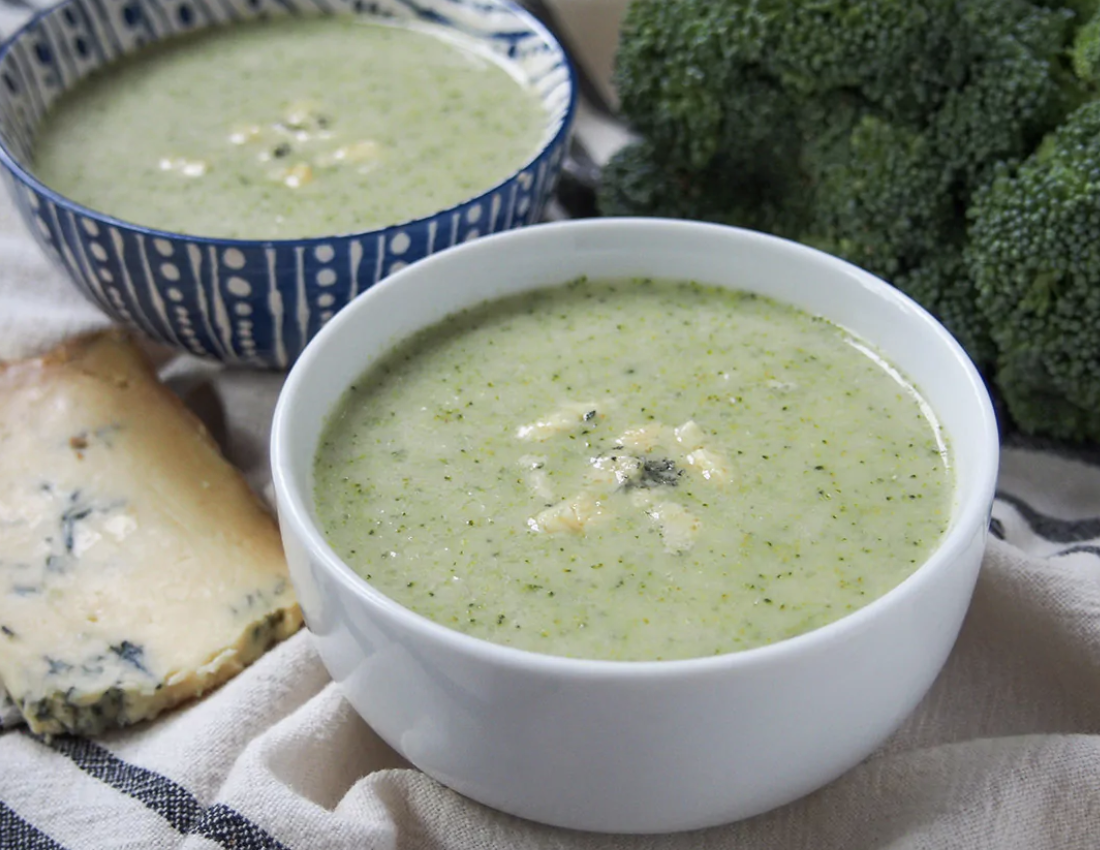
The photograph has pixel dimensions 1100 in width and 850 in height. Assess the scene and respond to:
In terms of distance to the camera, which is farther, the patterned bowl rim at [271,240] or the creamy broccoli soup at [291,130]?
the creamy broccoli soup at [291,130]

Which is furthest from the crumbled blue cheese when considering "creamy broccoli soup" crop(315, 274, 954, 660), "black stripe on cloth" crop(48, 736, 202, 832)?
"black stripe on cloth" crop(48, 736, 202, 832)

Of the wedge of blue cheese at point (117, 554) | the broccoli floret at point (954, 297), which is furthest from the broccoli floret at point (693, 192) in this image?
the wedge of blue cheese at point (117, 554)

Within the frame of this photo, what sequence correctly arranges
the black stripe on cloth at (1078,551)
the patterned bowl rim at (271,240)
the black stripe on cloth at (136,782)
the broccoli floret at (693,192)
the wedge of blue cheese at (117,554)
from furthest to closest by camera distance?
the broccoli floret at (693,192) < the patterned bowl rim at (271,240) < the black stripe on cloth at (1078,551) < the wedge of blue cheese at (117,554) < the black stripe on cloth at (136,782)

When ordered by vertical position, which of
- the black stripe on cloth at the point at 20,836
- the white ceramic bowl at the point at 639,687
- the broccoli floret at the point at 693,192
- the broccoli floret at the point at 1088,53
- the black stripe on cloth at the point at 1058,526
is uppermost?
the broccoli floret at the point at 1088,53

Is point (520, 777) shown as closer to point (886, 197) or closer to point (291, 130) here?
point (886, 197)

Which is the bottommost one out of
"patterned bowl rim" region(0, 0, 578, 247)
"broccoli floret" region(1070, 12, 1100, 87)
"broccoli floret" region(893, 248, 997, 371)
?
"broccoli floret" region(893, 248, 997, 371)

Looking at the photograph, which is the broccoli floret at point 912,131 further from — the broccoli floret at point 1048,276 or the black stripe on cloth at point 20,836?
the black stripe on cloth at point 20,836

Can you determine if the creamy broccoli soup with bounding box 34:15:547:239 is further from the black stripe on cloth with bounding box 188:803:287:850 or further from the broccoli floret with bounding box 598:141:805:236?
the black stripe on cloth with bounding box 188:803:287:850
